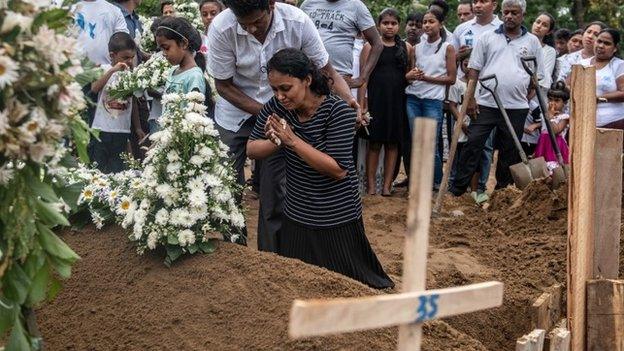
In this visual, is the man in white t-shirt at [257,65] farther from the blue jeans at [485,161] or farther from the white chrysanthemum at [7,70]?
the blue jeans at [485,161]

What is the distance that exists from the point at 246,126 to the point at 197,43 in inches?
35.2

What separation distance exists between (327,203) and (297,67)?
731 mm

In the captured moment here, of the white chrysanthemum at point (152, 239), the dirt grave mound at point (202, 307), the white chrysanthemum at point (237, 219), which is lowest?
the dirt grave mound at point (202, 307)

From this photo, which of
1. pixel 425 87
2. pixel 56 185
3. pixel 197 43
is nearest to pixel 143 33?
pixel 197 43

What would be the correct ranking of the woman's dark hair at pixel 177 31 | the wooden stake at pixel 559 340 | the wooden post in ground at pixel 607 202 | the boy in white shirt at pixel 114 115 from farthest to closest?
the boy in white shirt at pixel 114 115 → the woman's dark hair at pixel 177 31 → the wooden post in ground at pixel 607 202 → the wooden stake at pixel 559 340

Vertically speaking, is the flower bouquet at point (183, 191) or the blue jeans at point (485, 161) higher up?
the flower bouquet at point (183, 191)

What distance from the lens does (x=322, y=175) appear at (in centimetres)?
584

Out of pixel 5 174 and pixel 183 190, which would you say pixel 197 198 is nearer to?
pixel 183 190

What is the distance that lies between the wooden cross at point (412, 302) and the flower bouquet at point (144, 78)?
474 centimetres

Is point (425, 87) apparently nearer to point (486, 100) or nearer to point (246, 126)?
point (486, 100)

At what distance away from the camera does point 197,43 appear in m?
7.62

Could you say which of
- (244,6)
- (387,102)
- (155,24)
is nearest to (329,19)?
(387,102)

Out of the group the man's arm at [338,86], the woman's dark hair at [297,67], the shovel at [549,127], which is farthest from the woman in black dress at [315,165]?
the shovel at [549,127]

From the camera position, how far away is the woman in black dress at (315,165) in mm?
5770
